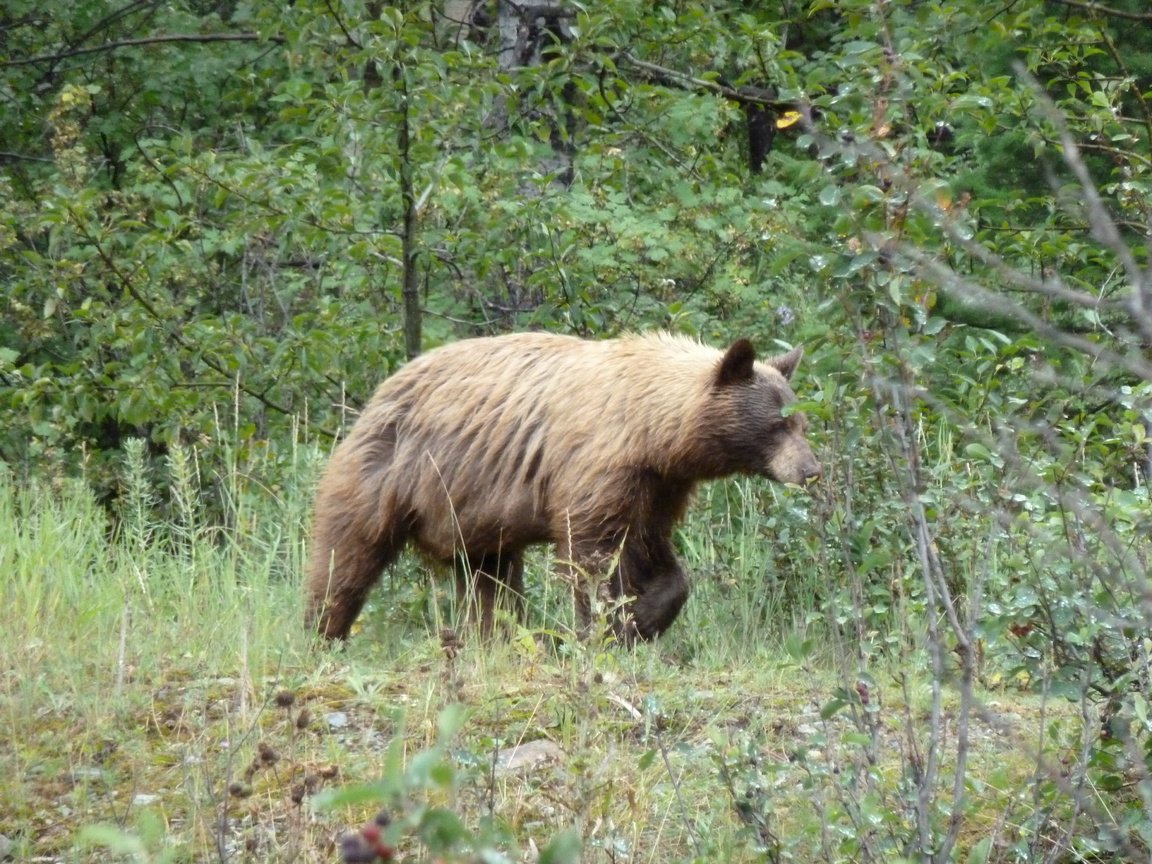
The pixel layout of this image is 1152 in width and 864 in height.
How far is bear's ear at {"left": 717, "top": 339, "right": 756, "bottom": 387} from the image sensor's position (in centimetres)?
729

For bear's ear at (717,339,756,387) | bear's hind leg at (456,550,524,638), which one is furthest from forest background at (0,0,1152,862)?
bear's ear at (717,339,756,387)

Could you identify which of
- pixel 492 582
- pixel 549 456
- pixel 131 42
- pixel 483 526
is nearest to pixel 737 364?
pixel 549 456

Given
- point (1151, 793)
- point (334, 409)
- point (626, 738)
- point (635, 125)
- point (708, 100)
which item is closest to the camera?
point (1151, 793)

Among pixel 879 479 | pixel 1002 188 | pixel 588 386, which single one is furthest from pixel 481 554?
→ pixel 1002 188

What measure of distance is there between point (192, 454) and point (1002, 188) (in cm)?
534

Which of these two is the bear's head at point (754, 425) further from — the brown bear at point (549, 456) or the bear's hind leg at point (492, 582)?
the bear's hind leg at point (492, 582)

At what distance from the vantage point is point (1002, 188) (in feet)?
31.7

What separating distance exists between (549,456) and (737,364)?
3.32 feet

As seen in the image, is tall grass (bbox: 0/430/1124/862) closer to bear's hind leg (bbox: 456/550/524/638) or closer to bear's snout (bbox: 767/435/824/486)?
bear's snout (bbox: 767/435/824/486)

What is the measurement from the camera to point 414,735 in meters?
4.33

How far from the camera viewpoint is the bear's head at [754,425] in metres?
7.40

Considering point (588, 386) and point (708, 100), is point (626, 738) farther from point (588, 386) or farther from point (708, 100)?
point (708, 100)

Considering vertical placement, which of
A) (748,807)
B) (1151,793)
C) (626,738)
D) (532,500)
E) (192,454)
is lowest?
(192,454)

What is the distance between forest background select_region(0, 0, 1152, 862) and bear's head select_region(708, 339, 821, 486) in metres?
0.18
